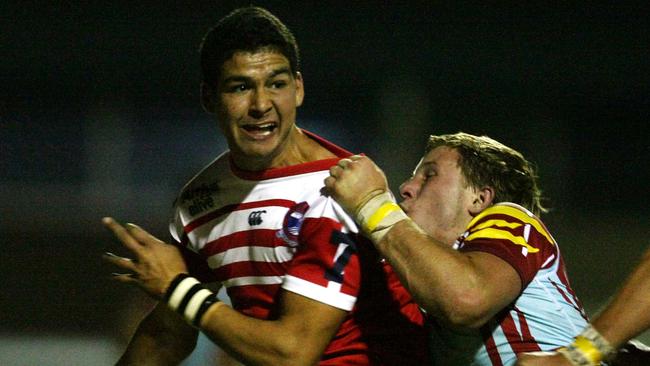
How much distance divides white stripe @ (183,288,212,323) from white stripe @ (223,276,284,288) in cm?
19

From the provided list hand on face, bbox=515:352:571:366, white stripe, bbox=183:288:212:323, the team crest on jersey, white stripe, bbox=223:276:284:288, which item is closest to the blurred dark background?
white stripe, bbox=223:276:284:288

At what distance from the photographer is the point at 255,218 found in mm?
2631

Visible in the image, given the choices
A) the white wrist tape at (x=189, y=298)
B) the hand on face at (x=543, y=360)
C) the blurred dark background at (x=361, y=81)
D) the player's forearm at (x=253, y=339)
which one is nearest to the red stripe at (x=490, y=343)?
the hand on face at (x=543, y=360)

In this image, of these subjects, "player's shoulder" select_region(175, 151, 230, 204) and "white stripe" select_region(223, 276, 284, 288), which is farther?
"player's shoulder" select_region(175, 151, 230, 204)

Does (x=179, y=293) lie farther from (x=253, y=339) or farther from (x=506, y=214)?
(x=506, y=214)

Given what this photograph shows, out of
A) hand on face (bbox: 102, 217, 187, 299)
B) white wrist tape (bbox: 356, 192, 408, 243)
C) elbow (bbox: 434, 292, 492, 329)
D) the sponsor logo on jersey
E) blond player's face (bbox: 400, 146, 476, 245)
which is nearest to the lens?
elbow (bbox: 434, 292, 492, 329)

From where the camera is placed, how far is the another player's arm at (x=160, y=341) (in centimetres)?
301

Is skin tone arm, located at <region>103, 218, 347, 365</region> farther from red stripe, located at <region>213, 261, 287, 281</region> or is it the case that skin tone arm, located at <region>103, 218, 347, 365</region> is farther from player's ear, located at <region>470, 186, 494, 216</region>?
player's ear, located at <region>470, 186, 494, 216</region>

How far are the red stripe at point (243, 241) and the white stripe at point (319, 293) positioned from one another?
0.49 feet

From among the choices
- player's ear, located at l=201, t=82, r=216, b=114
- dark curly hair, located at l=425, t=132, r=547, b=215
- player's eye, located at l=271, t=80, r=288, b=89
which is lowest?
dark curly hair, located at l=425, t=132, r=547, b=215

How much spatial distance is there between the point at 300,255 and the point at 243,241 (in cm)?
23

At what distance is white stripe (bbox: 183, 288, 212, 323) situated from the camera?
2.46 meters

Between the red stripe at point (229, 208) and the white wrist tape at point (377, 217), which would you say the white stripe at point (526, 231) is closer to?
the white wrist tape at point (377, 217)

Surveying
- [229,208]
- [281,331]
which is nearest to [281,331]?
[281,331]
